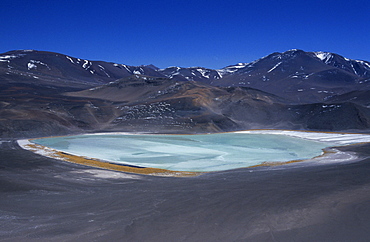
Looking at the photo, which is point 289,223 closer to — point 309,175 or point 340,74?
point 309,175

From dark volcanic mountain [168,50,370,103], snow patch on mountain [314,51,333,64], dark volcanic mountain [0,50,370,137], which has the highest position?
snow patch on mountain [314,51,333,64]

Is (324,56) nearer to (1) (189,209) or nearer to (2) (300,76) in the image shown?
(2) (300,76)

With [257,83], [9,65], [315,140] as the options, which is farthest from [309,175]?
[257,83]

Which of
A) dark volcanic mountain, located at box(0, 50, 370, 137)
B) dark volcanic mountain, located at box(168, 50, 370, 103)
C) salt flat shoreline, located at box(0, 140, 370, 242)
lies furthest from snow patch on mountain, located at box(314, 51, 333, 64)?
salt flat shoreline, located at box(0, 140, 370, 242)

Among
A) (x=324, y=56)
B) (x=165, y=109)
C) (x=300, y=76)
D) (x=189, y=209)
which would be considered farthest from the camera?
(x=324, y=56)

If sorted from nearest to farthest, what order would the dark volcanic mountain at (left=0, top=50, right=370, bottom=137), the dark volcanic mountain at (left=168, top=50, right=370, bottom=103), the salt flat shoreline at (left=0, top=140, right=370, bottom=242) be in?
the salt flat shoreline at (left=0, top=140, right=370, bottom=242)
the dark volcanic mountain at (left=0, top=50, right=370, bottom=137)
the dark volcanic mountain at (left=168, top=50, right=370, bottom=103)

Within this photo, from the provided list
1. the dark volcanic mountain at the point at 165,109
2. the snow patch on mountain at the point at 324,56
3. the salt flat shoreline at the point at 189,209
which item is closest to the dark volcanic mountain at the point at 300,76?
the snow patch on mountain at the point at 324,56

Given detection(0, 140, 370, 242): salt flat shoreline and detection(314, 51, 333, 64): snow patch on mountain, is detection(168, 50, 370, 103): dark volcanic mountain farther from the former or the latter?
detection(0, 140, 370, 242): salt flat shoreline

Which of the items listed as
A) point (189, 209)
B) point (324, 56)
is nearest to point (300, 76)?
point (324, 56)

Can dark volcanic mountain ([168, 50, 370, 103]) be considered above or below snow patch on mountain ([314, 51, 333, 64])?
below

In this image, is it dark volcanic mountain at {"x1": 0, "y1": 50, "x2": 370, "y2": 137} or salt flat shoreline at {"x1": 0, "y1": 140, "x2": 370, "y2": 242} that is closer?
salt flat shoreline at {"x1": 0, "y1": 140, "x2": 370, "y2": 242}

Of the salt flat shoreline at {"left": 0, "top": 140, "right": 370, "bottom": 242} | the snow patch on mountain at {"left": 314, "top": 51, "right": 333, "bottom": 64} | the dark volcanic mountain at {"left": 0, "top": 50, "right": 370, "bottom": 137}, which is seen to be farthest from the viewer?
the snow patch on mountain at {"left": 314, "top": 51, "right": 333, "bottom": 64}
